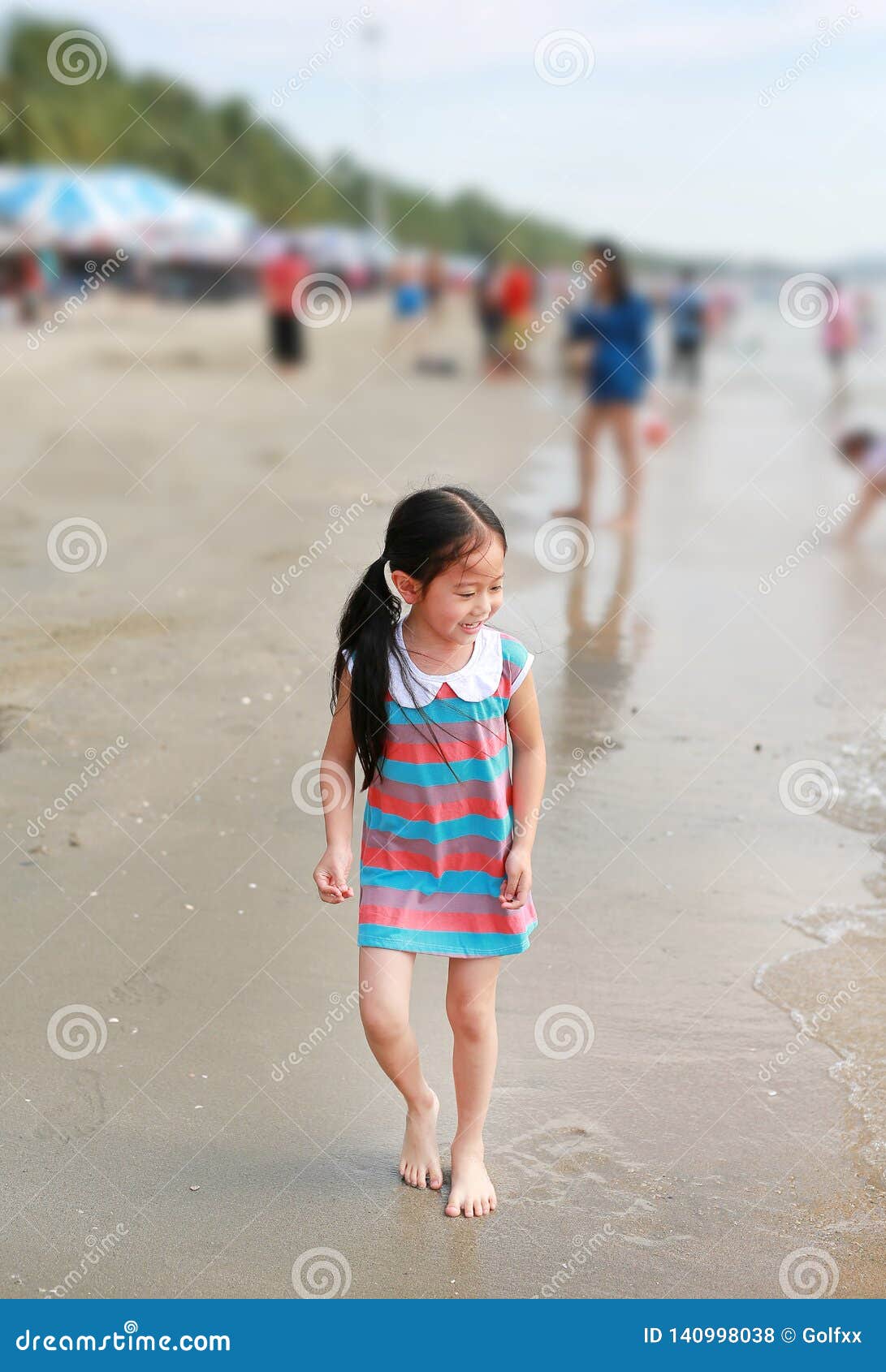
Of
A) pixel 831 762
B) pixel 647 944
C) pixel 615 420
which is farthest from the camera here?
pixel 615 420

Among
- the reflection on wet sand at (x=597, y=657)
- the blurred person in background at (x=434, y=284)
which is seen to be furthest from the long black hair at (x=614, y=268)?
the blurred person in background at (x=434, y=284)

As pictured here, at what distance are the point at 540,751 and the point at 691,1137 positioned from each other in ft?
2.94

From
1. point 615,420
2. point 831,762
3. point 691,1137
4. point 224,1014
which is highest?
point 615,420

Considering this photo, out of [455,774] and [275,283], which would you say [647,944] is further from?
[275,283]

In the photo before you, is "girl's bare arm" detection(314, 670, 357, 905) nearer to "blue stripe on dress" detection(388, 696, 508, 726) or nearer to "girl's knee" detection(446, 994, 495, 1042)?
"blue stripe on dress" detection(388, 696, 508, 726)

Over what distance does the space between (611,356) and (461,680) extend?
6.65 metres

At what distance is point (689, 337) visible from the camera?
22969mm

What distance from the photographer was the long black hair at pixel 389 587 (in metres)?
2.64

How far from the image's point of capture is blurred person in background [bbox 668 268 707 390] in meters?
22.8

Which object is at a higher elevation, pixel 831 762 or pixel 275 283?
pixel 275 283

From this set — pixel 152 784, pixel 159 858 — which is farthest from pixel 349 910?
pixel 152 784

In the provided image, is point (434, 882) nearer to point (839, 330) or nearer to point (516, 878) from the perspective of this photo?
point (516, 878)

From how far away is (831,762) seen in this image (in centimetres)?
527

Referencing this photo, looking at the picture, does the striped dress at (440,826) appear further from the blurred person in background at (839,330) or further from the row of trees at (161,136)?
the row of trees at (161,136)
